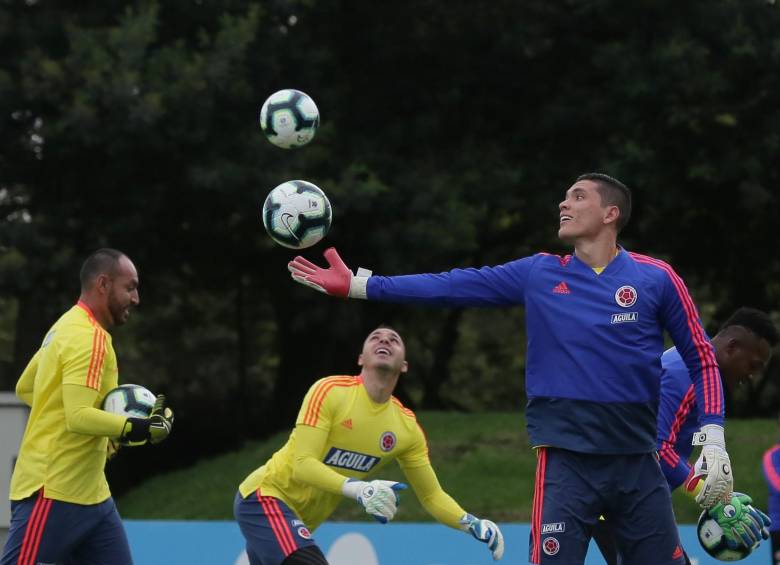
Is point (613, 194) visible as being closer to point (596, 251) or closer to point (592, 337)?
point (596, 251)

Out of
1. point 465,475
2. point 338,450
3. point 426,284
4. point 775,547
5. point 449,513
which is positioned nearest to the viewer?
point 426,284

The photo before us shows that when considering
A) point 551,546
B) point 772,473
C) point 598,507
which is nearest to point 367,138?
point 772,473

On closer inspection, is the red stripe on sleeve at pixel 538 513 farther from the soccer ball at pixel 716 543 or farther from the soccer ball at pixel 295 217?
the soccer ball at pixel 295 217

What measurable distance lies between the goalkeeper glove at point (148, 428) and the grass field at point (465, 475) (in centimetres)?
942

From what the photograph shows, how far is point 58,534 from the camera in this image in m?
6.84

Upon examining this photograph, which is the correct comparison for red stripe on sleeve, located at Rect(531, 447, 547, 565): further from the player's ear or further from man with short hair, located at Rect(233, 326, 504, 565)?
man with short hair, located at Rect(233, 326, 504, 565)

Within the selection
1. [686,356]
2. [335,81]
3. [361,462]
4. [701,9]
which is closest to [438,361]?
[335,81]

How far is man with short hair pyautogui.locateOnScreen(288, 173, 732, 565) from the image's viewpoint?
5.75 metres

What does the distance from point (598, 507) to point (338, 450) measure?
91.4 inches

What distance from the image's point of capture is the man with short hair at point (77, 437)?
6.71 metres

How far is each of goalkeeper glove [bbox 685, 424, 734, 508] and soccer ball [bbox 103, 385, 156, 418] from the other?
2.92 m

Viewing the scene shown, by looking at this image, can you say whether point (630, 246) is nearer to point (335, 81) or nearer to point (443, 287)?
point (335, 81)

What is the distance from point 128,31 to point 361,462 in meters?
10.4

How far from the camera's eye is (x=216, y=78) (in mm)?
17422
